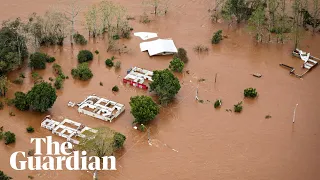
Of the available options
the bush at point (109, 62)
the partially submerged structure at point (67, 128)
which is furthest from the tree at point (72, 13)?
the partially submerged structure at point (67, 128)

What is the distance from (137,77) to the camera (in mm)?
27672

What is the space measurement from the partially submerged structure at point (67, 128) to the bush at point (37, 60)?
4.30 m

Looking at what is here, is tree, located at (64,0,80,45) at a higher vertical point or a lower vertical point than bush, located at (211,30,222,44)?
higher

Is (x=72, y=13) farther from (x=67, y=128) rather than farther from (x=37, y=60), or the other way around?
(x=67, y=128)

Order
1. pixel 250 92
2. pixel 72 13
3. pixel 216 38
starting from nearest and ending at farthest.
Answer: pixel 250 92
pixel 216 38
pixel 72 13

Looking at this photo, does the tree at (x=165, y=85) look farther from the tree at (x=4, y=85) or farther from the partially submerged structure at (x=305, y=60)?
the partially submerged structure at (x=305, y=60)

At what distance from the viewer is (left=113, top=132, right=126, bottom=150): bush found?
22.3 metres

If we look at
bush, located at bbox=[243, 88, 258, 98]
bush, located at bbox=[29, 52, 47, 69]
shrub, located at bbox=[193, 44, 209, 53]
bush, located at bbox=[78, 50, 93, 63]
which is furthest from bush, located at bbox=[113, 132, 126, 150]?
shrub, located at bbox=[193, 44, 209, 53]

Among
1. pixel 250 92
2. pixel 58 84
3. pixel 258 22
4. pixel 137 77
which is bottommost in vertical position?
pixel 250 92

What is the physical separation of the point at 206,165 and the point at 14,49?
11.9 meters

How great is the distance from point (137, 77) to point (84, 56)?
3302mm

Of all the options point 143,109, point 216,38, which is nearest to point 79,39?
point 216,38

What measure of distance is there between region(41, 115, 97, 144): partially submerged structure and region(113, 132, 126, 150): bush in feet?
3.87

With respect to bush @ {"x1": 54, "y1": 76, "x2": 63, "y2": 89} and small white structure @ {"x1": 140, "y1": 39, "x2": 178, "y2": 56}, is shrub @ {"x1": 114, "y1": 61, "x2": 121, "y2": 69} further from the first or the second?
bush @ {"x1": 54, "y1": 76, "x2": 63, "y2": 89}
